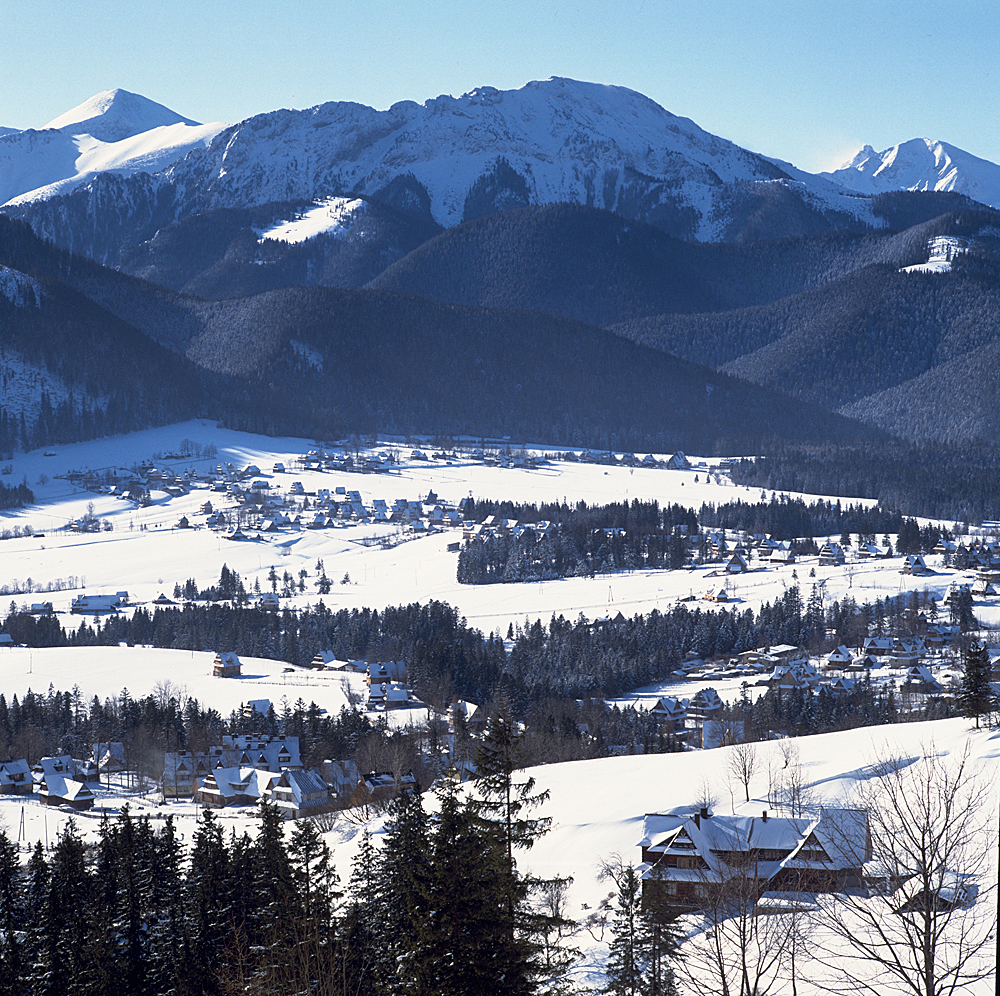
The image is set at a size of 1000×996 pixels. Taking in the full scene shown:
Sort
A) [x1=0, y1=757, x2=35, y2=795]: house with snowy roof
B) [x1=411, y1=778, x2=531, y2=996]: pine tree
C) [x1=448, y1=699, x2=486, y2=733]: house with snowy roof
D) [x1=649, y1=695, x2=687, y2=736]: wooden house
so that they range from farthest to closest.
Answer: [x1=649, y1=695, x2=687, y2=736]: wooden house < [x1=448, y1=699, x2=486, y2=733]: house with snowy roof < [x1=0, y1=757, x2=35, y2=795]: house with snowy roof < [x1=411, y1=778, x2=531, y2=996]: pine tree

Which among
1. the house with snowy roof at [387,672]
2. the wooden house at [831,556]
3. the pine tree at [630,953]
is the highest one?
the wooden house at [831,556]

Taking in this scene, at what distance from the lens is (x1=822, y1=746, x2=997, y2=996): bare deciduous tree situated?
65.2 feet

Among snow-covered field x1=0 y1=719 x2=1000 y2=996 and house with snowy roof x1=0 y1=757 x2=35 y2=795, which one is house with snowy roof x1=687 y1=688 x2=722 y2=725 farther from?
Answer: house with snowy roof x1=0 y1=757 x2=35 y2=795

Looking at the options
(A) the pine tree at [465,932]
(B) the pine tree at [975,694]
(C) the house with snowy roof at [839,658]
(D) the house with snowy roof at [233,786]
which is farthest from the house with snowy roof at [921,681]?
(A) the pine tree at [465,932]

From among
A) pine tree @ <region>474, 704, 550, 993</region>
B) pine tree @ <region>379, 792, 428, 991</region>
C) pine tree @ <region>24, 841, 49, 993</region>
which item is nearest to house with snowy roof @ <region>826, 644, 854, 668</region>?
pine tree @ <region>379, 792, 428, 991</region>

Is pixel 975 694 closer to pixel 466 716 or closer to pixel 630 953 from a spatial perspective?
pixel 630 953

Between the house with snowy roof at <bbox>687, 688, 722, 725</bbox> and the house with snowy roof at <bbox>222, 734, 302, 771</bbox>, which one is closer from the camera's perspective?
the house with snowy roof at <bbox>222, 734, 302, 771</bbox>

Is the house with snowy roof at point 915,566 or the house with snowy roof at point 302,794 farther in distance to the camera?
the house with snowy roof at point 915,566

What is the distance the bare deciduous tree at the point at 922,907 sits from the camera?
19.9 metres

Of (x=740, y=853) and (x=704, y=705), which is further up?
(x=740, y=853)

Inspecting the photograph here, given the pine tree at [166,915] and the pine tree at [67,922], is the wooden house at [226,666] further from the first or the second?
the pine tree at [166,915]

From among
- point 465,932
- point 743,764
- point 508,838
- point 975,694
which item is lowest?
point 743,764

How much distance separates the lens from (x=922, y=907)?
20.5 metres

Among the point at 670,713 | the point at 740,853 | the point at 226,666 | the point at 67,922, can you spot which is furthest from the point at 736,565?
the point at 67,922
